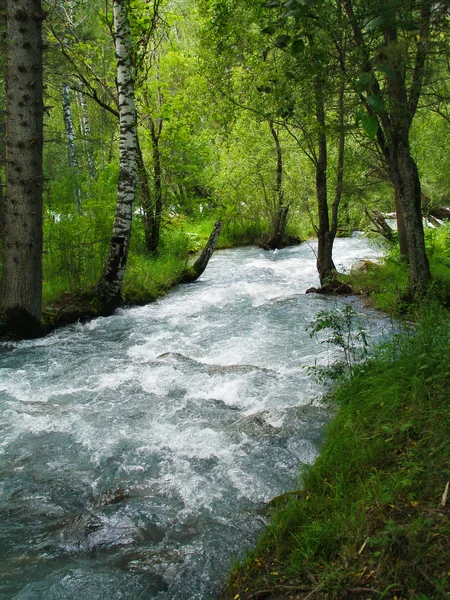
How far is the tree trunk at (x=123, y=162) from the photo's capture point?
9.60 metres

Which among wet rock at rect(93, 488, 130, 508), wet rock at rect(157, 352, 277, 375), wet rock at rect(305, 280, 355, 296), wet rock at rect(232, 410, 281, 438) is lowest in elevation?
wet rock at rect(93, 488, 130, 508)

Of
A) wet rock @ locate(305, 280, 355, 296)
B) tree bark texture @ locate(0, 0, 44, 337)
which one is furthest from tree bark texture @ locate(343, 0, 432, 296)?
tree bark texture @ locate(0, 0, 44, 337)

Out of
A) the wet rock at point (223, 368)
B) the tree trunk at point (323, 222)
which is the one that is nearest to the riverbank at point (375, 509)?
the wet rock at point (223, 368)

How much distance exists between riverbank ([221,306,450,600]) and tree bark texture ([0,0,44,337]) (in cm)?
597

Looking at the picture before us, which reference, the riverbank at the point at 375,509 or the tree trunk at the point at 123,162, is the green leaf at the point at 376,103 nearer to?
the riverbank at the point at 375,509

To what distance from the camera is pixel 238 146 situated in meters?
20.5

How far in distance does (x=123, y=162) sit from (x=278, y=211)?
11844mm

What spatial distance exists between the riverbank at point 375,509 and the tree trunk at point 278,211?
15.5m

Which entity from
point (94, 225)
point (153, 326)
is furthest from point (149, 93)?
point (153, 326)

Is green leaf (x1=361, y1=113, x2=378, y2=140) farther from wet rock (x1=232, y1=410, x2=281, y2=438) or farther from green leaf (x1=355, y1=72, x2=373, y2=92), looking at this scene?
wet rock (x1=232, y1=410, x2=281, y2=438)

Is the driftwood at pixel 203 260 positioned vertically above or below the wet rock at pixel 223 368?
above

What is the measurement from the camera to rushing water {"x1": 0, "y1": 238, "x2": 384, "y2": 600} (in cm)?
325

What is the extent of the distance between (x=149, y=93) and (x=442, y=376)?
13071mm

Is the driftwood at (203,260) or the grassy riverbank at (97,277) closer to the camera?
the grassy riverbank at (97,277)
